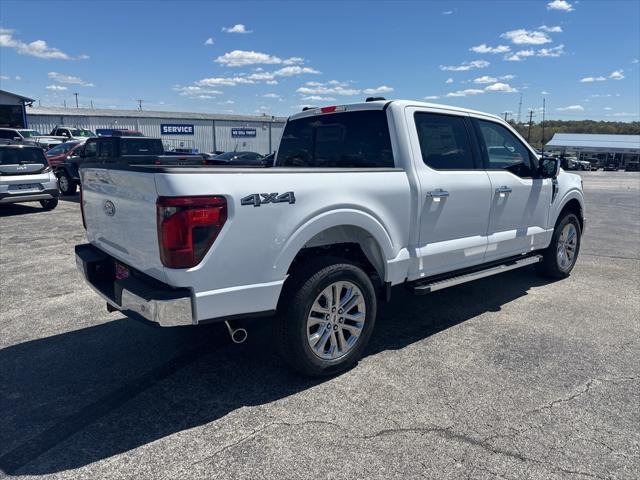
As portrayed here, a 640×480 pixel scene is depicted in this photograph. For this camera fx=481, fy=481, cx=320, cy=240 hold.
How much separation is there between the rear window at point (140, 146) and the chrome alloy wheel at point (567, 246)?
1238cm

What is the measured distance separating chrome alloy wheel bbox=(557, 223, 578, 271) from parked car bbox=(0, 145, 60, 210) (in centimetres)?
1149

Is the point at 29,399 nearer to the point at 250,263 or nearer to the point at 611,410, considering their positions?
the point at 250,263

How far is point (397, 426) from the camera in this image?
3000 millimetres

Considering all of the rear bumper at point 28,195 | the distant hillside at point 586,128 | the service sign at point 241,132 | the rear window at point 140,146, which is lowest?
the rear bumper at point 28,195

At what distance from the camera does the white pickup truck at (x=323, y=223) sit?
2.85 metres

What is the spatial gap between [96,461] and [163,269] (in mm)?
1113

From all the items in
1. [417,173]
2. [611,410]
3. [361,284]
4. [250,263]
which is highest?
[417,173]

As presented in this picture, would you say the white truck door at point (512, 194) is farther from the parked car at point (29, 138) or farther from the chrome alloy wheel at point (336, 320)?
the parked car at point (29, 138)

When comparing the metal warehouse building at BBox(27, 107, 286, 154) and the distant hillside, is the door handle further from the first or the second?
the distant hillside

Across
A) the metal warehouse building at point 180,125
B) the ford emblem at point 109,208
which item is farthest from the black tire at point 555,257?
the metal warehouse building at point 180,125

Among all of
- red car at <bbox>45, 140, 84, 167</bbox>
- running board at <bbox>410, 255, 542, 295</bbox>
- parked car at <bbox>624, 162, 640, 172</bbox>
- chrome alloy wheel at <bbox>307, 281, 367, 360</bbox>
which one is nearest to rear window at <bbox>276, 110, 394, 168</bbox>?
running board at <bbox>410, 255, 542, 295</bbox>

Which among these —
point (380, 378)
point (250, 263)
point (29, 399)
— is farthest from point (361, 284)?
point (29, 399)

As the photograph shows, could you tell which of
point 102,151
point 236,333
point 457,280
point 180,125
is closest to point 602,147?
point 180,125

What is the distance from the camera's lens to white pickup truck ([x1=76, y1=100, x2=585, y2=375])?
285 centimetres
